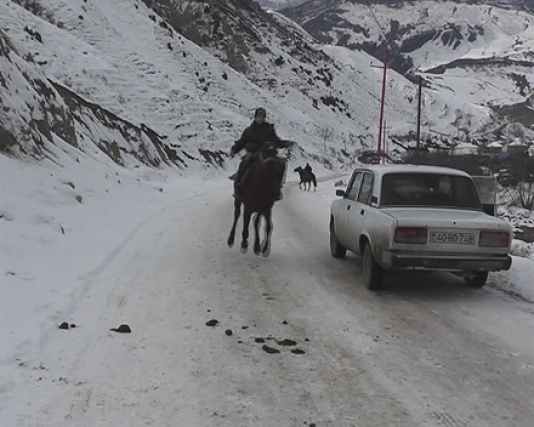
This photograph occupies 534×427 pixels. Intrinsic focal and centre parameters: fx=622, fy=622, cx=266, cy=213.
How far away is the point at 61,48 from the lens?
38812 mm

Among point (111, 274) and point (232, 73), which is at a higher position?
point (232, 73)

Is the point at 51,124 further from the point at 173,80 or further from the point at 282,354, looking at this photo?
the point at 173,80

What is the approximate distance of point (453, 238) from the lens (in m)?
7.44

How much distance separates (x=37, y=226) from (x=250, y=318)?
4.71 meters

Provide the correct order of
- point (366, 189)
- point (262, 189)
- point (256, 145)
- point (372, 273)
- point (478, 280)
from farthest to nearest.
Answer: point (256, 145)
point (262, 189)
point (366, 189)
point (478, 280)
point (372, 273)

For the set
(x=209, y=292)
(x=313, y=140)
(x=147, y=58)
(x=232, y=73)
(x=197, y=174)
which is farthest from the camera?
(x=313, y=140)

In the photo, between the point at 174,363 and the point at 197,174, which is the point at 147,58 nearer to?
the point at 197,174

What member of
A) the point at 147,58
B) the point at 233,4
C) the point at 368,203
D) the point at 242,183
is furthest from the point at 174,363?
the point at 233,4

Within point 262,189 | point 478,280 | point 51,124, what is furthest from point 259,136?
point 51,124

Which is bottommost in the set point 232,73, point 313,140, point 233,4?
point 313,140

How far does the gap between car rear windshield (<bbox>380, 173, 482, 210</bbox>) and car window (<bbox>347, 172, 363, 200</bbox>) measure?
1.02 metres

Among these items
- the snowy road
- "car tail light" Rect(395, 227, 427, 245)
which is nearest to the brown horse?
the snowy road

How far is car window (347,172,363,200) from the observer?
31.5 feet

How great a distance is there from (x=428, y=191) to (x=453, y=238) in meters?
1.21
